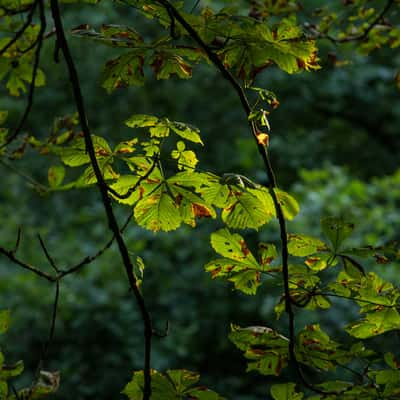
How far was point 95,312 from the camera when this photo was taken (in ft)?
11.6

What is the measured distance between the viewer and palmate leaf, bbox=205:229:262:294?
99 cm

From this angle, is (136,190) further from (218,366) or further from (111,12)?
(111,12)

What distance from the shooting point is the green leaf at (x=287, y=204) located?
36.0 inches

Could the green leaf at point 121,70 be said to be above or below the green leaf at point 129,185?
above

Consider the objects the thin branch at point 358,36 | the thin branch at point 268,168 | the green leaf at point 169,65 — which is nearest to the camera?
the thin branch at point 268,168

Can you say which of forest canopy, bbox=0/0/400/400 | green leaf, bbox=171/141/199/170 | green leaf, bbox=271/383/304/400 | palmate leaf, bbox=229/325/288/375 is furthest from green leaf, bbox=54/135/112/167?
green leaf, bbox=271/383/304/400

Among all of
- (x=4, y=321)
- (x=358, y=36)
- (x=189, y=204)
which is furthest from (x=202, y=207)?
(x=358, y=36)

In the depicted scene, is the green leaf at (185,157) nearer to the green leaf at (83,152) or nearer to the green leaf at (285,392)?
the green leaf at (83,152)

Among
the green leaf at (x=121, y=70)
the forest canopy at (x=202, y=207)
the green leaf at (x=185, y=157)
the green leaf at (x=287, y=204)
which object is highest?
the green leaf at (x=121, y=70)

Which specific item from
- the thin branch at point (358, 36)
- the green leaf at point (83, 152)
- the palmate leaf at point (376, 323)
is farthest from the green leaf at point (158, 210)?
the thin branch at point (358, 36)

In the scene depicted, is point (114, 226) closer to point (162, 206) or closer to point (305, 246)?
point (162, 206)

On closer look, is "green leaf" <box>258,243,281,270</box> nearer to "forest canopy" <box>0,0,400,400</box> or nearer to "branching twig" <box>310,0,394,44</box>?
"forest canopy" <box>0,0,400,400</box>

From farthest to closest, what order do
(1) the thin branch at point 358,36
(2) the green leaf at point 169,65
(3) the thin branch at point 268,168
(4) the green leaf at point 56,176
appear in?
(1) the thin branch at point 358,36, (4) the green leaf at point 56,176, (2) the green leaf at point 169,65, (3) the thin branch at point 268,168

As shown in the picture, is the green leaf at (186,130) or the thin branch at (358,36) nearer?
the green leaf at (186,130)
